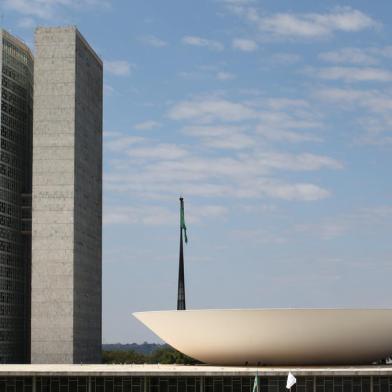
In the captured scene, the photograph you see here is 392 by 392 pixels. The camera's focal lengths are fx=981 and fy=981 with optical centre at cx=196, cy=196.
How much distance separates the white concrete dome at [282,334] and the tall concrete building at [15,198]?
27.7 meters

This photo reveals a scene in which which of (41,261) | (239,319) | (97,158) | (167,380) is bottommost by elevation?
(167,380)

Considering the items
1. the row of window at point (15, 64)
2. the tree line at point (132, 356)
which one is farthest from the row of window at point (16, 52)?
the tree line at point (132, 356)

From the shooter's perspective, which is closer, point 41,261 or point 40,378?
point 40,378

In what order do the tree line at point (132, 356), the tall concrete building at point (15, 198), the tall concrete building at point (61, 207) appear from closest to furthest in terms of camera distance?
the tall concrete building at point (61, 207)
the tall concrete building at point (15, 198)
the tree line at point (132, 356)

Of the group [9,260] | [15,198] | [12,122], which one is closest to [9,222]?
[15,198]

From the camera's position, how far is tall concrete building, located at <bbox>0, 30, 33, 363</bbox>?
314ft

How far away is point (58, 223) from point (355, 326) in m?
35.0

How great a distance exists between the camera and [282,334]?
226 feet

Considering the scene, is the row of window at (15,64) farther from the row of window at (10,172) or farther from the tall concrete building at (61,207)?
the row of window at (10,172)

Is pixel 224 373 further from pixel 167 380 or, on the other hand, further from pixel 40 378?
pixel 40 378

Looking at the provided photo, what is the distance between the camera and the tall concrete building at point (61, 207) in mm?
91500

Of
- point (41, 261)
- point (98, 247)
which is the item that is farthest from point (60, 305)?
point (98, 247)

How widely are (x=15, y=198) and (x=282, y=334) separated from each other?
3944 centimetres

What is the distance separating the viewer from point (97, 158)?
344 feet
